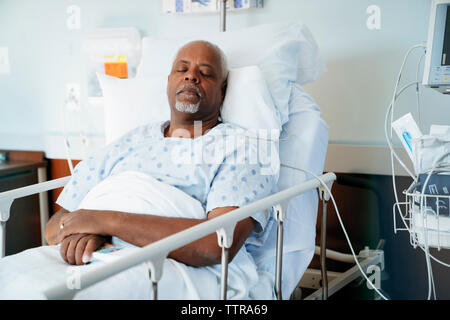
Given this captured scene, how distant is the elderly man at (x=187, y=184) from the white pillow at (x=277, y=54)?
0.15m

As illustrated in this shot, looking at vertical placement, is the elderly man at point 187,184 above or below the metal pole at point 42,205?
above

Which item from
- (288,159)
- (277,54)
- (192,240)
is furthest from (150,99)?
(192,240)

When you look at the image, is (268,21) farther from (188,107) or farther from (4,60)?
(4,60)

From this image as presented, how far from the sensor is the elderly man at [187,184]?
1212mm

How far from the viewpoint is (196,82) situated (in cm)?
162

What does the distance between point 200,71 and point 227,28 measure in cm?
73

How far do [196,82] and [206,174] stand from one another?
1.22 feet

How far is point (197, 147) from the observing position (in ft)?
4.83

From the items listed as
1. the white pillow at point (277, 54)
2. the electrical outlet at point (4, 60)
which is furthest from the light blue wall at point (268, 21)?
the white pillow at point (277, 54)

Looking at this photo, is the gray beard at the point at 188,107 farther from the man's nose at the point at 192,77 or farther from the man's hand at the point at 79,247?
the man's hand at the point at 79,247
